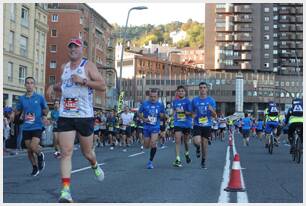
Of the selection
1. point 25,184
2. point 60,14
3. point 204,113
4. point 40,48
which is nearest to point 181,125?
point 204,113

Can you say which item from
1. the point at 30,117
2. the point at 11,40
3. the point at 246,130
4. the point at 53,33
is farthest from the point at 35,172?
the point at 53,33

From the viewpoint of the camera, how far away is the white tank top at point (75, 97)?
23.3ft

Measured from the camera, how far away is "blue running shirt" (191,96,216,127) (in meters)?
12.5

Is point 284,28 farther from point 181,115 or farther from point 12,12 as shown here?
point 181,115

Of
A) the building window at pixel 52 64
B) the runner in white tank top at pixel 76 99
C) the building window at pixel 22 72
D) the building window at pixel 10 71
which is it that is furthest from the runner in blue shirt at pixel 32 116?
the building window at pixel 52 64

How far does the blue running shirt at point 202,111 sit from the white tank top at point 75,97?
18.4ft

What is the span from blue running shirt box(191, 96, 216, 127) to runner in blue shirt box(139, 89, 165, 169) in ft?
2.48

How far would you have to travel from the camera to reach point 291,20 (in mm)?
135750

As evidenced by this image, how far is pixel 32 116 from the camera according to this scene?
419 inches

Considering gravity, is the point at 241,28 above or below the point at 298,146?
above

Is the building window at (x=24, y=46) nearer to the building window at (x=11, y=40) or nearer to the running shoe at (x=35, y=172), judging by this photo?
the building window at (x=11, y=40)

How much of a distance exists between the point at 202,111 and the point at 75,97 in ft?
19.1

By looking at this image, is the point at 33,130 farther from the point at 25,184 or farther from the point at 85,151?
the point at 85,151

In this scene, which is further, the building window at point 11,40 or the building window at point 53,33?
the building window at point 53,33
